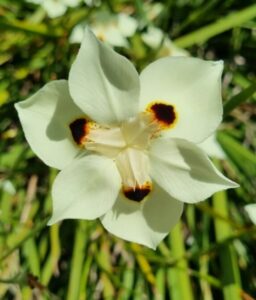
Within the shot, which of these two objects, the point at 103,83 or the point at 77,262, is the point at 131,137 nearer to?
the point at 103,83

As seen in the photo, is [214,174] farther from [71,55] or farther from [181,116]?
[71,55]

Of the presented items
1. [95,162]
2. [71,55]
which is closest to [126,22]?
[71,55]

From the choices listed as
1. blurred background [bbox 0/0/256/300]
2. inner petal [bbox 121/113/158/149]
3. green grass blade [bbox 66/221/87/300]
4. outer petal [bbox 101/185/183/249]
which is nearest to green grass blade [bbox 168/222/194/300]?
blurred background [bbox 0/0/256/300]

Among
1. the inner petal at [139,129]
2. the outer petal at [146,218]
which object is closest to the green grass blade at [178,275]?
Result: the outer petal at [146,218]

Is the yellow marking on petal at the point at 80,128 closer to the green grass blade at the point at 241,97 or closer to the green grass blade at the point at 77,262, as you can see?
the green grass blade at the point at 241,97

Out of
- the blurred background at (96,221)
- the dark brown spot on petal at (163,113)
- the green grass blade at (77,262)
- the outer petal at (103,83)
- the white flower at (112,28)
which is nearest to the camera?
the outer petal at (103,83)

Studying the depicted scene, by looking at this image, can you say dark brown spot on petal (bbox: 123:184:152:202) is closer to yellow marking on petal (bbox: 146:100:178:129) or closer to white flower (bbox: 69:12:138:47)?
yellow marking on petal (bbox: 146:100:178:129)
